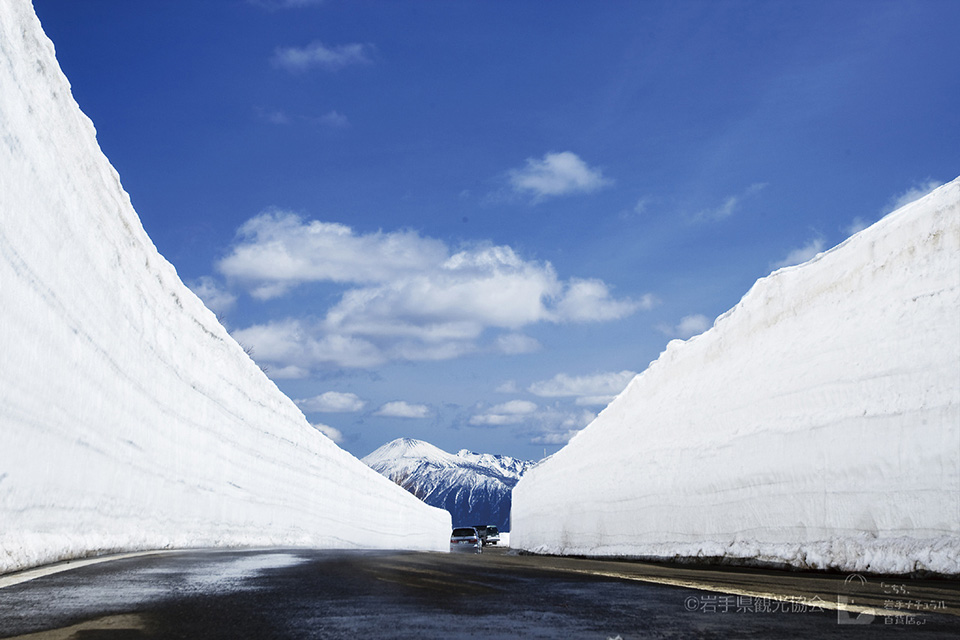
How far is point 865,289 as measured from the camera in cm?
1277

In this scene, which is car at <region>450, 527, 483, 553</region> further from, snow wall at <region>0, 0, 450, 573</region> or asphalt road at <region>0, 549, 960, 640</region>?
asphalt road at <region>0, 549, 960, 640</region>

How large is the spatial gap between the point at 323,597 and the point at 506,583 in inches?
82.4

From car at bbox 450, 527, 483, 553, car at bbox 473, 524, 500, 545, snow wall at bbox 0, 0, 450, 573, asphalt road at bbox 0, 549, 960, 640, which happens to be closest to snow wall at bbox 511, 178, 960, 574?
asphalt road at bbox 0, 549, 960, 640

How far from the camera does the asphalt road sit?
3.89 metres

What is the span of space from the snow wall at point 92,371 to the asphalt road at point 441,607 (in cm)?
248

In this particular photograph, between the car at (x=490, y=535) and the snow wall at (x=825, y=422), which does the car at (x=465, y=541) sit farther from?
the car at (x=490, y=535)

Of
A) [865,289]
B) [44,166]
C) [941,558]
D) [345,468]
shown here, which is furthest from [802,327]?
[345,468]

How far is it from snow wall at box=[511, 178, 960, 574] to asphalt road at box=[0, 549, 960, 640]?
275 cm

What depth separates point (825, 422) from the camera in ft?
39.2

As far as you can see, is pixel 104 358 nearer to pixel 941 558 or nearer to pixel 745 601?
pixel 745 601

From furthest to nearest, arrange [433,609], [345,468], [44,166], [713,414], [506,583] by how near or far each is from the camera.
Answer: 1. [345,468]
2. [713,414]
3. [44,166]
4. [506,583]
5. [433,609]

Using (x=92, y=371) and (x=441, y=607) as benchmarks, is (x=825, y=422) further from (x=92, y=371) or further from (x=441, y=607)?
(x=92, y=371)

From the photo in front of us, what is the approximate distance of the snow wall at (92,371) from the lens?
8711mm

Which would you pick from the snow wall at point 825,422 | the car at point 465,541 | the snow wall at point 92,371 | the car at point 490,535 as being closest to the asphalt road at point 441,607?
the snow wall at point 92,371
